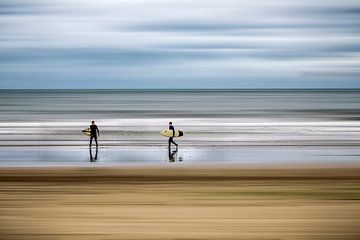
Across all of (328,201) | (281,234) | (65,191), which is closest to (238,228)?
(281,234)

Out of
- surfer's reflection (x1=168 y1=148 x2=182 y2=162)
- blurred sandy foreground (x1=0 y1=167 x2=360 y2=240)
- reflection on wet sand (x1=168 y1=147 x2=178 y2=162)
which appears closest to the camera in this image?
blurred sandy foreground (x1=0 y1=167 x2=360 y2=240)

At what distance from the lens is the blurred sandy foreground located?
7.87 m

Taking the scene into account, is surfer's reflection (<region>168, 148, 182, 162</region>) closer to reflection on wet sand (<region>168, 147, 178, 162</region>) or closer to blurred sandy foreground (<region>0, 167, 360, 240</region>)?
reflection on wet sand (<region>168, 147, 178, 162</region>)

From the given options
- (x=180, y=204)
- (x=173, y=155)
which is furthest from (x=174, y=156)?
(x=180, y=204)

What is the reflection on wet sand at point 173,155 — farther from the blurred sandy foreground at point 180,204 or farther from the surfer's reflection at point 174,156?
the blurred sandy foreground at point 180,204

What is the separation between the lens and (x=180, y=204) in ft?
33.2

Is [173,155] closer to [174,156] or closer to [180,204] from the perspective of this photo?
[174,156]

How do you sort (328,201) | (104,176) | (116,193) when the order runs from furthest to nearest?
(104,176) < (116,193) < (328,201)

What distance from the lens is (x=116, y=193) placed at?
11.6m

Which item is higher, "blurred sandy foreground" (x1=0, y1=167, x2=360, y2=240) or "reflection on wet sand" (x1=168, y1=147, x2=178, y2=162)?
"reflection on wet sand" (x1=168, y1=147, x2=178, y2=162)

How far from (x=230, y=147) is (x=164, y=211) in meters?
14.6

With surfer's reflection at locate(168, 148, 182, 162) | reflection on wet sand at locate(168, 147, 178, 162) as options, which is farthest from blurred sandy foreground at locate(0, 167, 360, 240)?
reflection on wet sand at locate(168, 147, 178, 162)

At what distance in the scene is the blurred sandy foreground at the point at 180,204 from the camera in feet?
25.8

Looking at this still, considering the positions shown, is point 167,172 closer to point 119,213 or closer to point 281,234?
point 119,213
